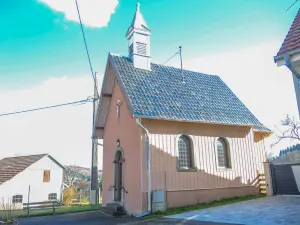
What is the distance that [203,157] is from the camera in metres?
13.5

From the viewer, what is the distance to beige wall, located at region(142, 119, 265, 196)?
40.1ft

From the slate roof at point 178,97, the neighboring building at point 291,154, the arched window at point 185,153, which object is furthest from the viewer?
the neighboring building at point 291,154

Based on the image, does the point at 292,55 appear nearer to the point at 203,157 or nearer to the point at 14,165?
the point at 203,157

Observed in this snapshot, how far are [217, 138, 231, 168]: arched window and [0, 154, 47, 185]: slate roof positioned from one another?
26.9m

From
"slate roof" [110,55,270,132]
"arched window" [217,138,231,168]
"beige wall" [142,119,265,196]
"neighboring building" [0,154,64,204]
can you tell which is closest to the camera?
"beige wall" [142,119,265,196]

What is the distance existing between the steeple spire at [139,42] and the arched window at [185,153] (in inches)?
185

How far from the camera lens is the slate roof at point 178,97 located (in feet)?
41.4

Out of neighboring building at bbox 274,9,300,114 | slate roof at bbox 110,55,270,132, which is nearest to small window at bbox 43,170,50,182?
slate roof at bbox 110,55,270,132

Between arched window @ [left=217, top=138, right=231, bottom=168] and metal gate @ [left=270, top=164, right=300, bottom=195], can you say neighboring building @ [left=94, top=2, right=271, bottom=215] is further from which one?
metal gate @ [left=270, top=164, right=300, bottom=195]

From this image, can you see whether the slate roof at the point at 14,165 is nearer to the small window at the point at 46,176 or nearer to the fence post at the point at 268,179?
the small window at the point at 46,176

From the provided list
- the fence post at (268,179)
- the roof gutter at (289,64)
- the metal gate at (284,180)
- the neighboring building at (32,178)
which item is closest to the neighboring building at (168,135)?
the fence post at (268,179)

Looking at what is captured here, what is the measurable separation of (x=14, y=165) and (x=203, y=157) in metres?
29.5

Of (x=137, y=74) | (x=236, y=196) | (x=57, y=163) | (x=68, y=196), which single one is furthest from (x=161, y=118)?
(x=57, y=163)

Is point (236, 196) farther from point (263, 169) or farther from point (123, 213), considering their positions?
point (123, 213)
